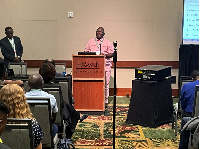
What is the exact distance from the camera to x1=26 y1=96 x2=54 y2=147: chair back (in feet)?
10.5

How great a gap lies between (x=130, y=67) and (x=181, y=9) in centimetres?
203

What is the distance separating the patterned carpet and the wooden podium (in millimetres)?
286

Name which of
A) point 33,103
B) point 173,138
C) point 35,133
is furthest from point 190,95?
point 35,133

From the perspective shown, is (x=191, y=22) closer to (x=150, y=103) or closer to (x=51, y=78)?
(x=150, y=103)

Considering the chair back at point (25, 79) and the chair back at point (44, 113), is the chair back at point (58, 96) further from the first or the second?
the chair back at point (25, 79)

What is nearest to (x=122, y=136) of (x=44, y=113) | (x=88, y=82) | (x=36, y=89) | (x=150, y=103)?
(x=150, y=103)

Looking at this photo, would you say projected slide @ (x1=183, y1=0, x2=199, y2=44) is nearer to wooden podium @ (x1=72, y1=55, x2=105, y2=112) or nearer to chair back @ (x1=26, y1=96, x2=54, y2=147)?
wooden podium @ (x1=72, y1=55, x2=105, y2=112)

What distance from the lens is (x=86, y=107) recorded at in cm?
641

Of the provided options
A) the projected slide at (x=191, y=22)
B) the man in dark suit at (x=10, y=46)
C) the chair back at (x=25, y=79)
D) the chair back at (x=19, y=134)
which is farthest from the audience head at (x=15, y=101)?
the projected slide at (x=191, y=22)

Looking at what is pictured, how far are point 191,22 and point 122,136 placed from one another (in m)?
4.25

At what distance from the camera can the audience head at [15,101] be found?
8.51ft

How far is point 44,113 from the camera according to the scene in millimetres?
3223

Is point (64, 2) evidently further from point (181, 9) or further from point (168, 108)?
point (168, 108)

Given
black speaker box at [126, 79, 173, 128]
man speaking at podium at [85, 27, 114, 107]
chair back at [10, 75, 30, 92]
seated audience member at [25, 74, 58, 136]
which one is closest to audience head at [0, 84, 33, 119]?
seated audience member at [25, 74, 58, 136]
